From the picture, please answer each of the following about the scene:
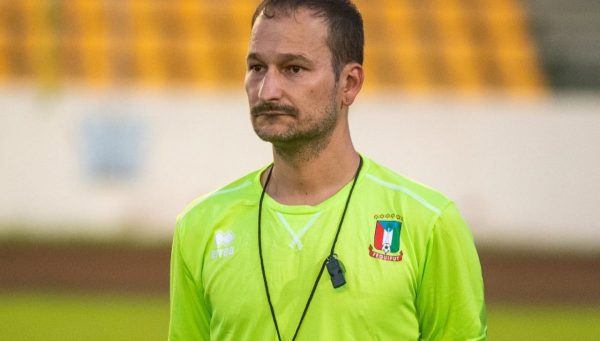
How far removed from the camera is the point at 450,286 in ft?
11.0

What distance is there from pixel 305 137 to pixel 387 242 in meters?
0.38

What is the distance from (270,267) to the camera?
341cm

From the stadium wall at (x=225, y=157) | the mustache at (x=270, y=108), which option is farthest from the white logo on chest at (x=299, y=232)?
the stadium wall at (x=225, y=157)

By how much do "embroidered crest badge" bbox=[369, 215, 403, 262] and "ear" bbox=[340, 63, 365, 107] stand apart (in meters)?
0.40

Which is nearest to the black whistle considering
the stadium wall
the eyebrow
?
the eyebrow

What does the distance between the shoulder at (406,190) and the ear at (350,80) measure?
22 cm

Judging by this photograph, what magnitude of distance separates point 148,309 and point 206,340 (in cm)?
875

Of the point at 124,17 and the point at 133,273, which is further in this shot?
the point at 124,17

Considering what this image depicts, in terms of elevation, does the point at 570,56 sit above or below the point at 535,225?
above

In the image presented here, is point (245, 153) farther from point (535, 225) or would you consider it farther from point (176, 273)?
point (176, 273)

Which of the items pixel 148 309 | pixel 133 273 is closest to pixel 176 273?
pixel 148 309

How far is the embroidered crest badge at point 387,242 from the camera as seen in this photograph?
11.0 ft

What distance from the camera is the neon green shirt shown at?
3328 millimetres

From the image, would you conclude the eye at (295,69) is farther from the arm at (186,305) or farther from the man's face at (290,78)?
the arm at (186,305)
